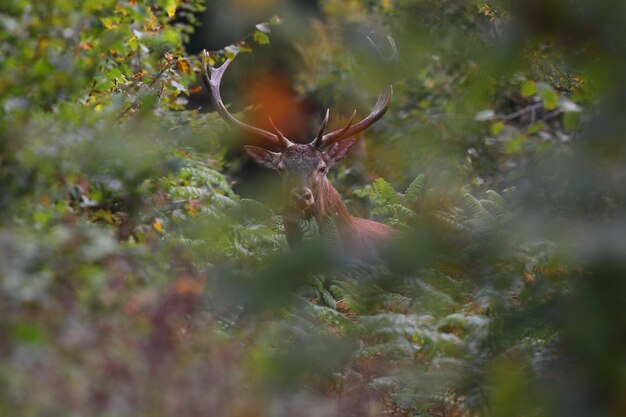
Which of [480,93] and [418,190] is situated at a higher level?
[480,93]

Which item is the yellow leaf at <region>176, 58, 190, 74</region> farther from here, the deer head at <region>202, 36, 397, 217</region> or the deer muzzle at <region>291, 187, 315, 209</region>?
the deer muzzle at <region>291, 187, 315, 209</region>

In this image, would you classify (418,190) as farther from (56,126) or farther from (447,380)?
(447,380)

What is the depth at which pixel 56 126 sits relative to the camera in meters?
3.72

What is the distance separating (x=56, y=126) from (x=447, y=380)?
1.93 metres

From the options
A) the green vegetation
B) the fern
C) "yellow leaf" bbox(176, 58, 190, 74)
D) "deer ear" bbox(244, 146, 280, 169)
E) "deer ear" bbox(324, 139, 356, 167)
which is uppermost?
the green vegetation

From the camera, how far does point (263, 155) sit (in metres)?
9.77

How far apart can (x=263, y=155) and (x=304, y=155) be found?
730 millimetres

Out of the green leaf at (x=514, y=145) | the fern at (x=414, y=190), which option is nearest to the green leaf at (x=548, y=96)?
the green leaf at (x=514, y=145)

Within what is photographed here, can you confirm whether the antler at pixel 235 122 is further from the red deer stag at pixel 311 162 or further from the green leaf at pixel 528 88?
the green leaf at pixel 528 88

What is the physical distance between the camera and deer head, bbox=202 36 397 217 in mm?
8656

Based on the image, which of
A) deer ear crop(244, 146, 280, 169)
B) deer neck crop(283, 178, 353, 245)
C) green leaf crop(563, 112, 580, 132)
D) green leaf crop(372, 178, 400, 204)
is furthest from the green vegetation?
deer ear crop(244, 146, 280, 169)

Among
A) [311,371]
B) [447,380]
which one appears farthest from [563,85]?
[311,371]

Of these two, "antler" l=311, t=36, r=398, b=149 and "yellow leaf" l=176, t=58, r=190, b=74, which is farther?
"antler" l=311, t=36, r=398, b=149

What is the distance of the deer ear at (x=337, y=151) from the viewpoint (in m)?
9.61
